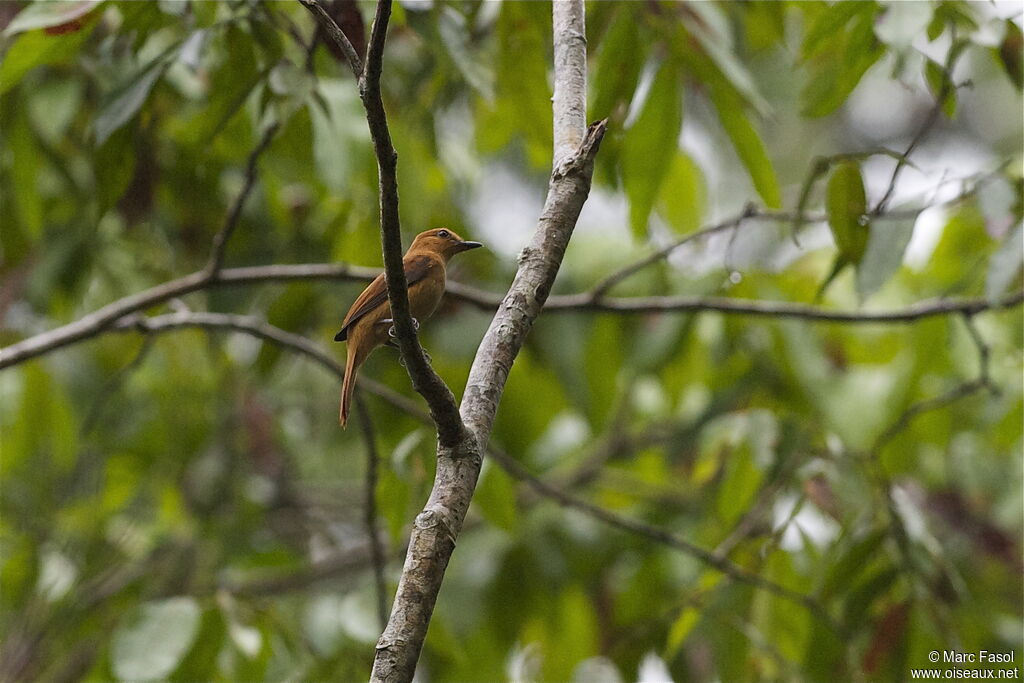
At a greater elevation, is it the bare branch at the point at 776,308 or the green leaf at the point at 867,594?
the bare branch at the point at 776,308

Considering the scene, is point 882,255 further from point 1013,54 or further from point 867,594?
point 867,594

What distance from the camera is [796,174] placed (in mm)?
12227

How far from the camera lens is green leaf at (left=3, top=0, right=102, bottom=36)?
2488 mm

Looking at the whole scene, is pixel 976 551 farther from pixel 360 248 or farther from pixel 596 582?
pixel 360 248

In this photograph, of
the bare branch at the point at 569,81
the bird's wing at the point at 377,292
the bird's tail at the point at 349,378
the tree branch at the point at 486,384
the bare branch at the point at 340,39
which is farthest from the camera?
the bird's wing at the point at 377,292

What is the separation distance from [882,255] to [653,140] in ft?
2.56

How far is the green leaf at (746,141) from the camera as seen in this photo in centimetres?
322

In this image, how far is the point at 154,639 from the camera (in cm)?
343

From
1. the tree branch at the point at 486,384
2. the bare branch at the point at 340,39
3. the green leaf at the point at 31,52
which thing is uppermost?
the green leaf at the point at 31,52

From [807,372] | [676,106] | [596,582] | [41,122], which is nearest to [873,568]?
[807,372]

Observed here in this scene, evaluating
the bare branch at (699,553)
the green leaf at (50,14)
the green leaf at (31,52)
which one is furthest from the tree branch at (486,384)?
the bare branch at (699,553)

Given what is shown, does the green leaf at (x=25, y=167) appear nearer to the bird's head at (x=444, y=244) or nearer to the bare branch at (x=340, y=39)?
the bird's head at (x=444, y=244)

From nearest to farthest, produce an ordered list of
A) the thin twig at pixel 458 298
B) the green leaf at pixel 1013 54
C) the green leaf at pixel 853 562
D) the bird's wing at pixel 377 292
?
the green leaf at pixel 1013 54
the bird's wing at pixel 377 292
the thin twig at pixel 458 298
the green leaf at pixel 853 562

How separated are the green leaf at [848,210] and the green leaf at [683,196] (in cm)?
134
